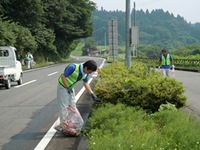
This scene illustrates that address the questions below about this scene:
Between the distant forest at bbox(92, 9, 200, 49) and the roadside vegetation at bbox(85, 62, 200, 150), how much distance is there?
105 m

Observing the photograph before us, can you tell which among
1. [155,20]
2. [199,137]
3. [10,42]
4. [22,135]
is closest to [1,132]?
[22,135]

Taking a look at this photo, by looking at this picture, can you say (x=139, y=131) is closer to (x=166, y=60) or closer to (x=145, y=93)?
(x=145, y=93)

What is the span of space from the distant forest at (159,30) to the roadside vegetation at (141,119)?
344 ft

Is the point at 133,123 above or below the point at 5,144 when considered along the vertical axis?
above

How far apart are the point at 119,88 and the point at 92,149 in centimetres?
329

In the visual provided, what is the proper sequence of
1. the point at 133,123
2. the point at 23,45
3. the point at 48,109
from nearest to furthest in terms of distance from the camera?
the point at 133,123, the point at 48,109, the point at 23,45

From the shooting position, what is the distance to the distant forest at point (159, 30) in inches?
5212

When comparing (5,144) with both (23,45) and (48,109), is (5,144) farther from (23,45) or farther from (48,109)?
(23,45)

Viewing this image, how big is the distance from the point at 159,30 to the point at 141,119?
5565 inches

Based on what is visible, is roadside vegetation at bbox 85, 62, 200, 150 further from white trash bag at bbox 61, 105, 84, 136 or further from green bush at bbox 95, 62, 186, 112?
white trash bag at bbox 61, 105, 84, 136

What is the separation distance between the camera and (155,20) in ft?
568

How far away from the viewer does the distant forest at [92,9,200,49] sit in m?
132

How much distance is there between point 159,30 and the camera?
14375 centimetres

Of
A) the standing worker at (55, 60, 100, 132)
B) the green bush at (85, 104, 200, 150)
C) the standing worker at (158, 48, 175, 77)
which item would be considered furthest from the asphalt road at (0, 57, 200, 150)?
the standing worker at (158, 48, 175, 77)
